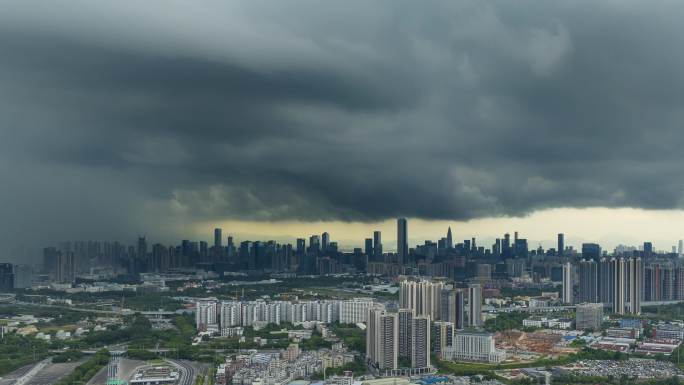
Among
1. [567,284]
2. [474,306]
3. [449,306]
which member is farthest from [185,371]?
[567,284]

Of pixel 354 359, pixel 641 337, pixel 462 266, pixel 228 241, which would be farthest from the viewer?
pixel 228 241

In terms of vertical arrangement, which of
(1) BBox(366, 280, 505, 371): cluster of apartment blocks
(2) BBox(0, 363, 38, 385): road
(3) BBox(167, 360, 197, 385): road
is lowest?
(3) BBox(167, 360, 197, 385): road

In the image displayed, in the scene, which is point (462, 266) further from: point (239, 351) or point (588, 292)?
point (239, 351)

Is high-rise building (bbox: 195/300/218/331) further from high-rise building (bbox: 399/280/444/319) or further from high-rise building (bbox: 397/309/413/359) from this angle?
high-rise building (bbox: 397/309/413/359)

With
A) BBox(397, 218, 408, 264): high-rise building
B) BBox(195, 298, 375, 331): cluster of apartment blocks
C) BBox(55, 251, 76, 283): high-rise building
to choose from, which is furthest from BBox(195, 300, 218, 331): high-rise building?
BBox(397, 218, 408, 264): high-rise building

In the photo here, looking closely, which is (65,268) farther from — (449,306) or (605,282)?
(605,282)

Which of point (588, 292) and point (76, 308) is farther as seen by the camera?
point (588, 292)

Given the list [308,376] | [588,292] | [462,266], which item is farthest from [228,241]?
[308,376]
